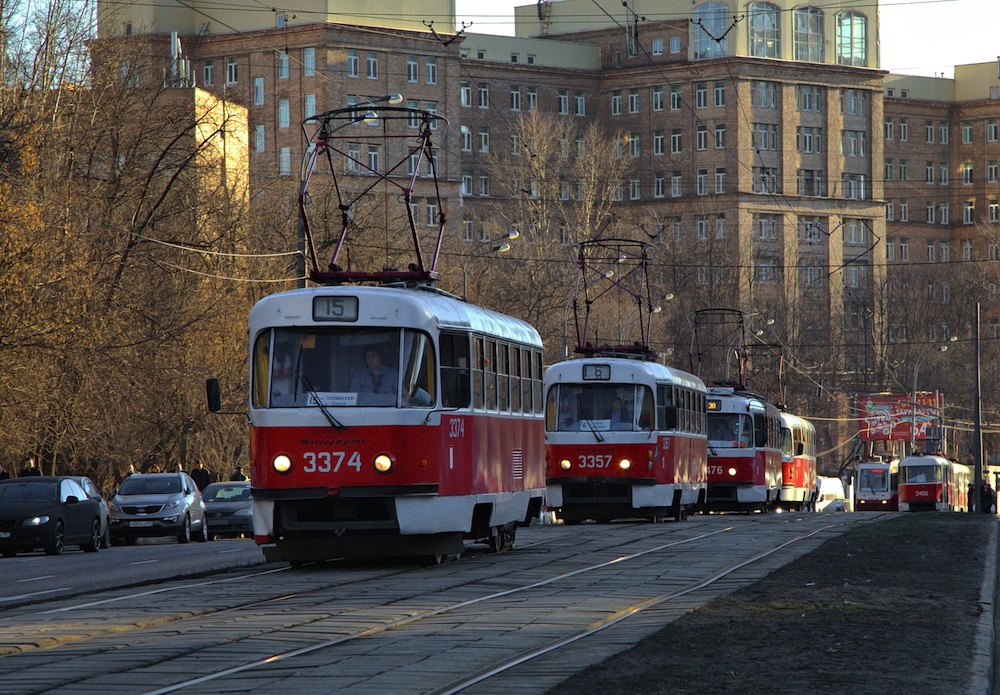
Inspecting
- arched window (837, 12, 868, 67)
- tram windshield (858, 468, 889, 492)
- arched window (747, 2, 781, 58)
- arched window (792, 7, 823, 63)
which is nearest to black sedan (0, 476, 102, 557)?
tram windshield (858, 468, 889, 492)

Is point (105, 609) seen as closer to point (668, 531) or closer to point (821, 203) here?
point (668, 531)

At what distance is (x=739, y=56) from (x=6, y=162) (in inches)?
3400

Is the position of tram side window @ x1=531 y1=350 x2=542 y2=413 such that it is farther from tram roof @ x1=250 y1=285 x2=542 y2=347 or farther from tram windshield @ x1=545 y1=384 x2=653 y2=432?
tram windshield @ x1=545 y1=384 x2=653 y2=432

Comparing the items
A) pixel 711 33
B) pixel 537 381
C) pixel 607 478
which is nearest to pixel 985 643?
pixel 537 381

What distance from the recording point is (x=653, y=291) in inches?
3730

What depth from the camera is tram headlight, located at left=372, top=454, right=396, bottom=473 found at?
750 inches

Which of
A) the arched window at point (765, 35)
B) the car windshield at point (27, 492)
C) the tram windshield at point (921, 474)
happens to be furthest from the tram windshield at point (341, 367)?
the arched window at point (765, 35)

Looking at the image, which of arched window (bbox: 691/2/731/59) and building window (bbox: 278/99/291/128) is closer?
building window (bbox: 278/99/291/128)

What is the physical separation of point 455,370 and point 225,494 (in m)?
21.8

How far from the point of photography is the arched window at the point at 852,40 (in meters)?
122

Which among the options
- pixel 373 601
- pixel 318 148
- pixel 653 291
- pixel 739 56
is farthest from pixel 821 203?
pixel 373 601

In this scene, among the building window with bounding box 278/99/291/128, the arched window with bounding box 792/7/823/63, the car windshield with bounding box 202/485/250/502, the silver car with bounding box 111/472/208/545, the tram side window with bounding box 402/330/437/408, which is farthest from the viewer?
the arched window with bounding box 792/7/823/63

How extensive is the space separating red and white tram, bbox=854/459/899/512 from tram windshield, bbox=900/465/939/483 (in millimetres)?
3877

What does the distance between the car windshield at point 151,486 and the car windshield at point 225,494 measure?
364cm
